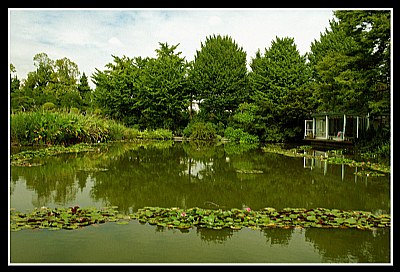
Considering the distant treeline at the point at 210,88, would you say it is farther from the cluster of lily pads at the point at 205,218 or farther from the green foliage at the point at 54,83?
the cluster of lily pads at the point at 205,218

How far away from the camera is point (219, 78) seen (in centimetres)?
2919

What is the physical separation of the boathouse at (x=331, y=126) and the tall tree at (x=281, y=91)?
0.85 m

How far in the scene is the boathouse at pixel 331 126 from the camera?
→ 1988 cm

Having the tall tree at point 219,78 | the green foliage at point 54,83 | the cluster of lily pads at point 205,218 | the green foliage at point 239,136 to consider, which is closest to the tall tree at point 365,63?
the cluster of lily pads at point 205,218

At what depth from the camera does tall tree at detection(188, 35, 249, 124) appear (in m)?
29.2

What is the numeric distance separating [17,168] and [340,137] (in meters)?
16.4

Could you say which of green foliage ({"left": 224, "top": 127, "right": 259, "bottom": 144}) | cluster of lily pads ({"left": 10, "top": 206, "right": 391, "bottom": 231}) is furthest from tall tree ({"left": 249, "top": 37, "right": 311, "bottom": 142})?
cluster of lily pads ({"left": 10, "top": 206, "right": 391, "bottom": 231})

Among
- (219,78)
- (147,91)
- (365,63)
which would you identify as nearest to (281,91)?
(219,78)

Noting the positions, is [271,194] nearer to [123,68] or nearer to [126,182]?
[126,182]

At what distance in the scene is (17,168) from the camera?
8781mm

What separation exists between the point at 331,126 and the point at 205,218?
1972 cm

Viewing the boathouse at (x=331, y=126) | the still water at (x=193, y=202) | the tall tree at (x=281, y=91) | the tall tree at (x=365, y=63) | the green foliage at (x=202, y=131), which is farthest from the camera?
the green foliage at (x=202, y=131)

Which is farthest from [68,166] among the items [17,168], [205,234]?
[205,234]

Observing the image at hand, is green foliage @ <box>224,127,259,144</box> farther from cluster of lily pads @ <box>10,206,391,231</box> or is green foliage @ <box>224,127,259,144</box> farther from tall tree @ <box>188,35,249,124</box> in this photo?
cluster of lily pads @ <box>10,206,391,231</box>
